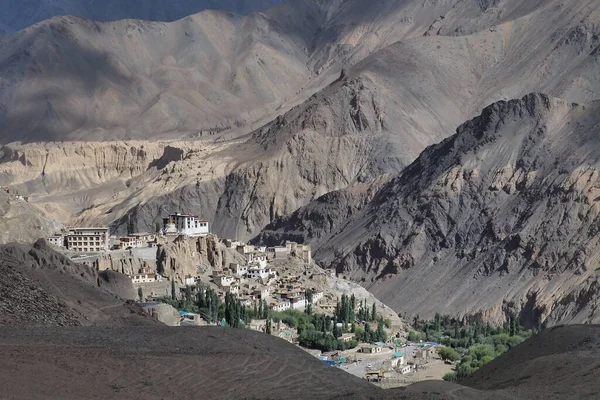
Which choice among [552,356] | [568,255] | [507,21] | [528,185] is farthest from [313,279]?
[507,21]

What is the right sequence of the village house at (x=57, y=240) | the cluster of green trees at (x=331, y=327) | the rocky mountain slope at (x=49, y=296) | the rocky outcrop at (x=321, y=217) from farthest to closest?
1. the rocky outcrop at (x=321, y=217)
2. the village house at (x=57, y=240)
3. the cluster of green trees at (x=331, y=327)
4. the rocky mountain slope at (x=49, y=296)

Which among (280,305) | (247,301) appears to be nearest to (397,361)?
(280,305)

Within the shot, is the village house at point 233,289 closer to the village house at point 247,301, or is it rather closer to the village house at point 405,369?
the village house at point 247,301

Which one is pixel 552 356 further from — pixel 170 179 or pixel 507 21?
pixel 507 21

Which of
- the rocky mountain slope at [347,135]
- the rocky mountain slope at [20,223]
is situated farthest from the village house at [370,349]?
the rocky mountain slope at [347,135]

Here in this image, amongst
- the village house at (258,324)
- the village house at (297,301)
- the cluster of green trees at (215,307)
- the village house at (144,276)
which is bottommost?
the village house at (258,324)

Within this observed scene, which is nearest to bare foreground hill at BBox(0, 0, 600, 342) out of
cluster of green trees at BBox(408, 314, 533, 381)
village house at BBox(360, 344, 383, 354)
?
cluster of green trees at BBox(408, 314, 533, 381)

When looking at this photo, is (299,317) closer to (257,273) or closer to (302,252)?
(257,273)
